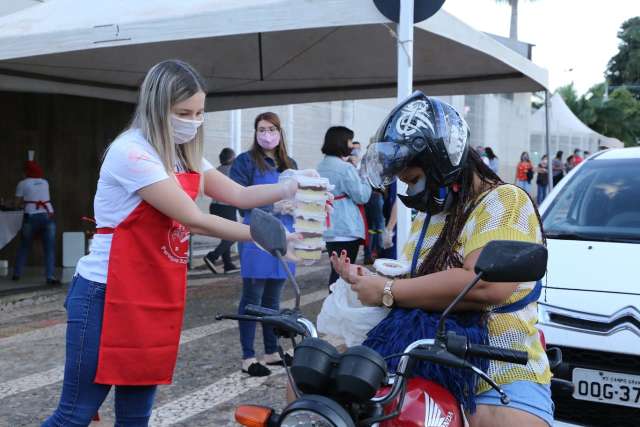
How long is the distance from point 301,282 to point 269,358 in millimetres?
4362

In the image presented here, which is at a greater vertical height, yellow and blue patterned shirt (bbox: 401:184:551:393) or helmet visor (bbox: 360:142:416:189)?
helmet visor (bbox: 360:142:416:189)

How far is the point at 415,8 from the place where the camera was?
18.8 feet

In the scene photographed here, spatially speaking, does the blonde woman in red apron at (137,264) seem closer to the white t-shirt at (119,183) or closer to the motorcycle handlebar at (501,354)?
the white t-shirt at (119,183)

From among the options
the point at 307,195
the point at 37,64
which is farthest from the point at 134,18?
→ the point at 307,195

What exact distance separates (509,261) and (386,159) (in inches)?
22.4

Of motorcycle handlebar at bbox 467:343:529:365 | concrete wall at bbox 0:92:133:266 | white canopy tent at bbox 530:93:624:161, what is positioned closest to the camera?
motorcycle handlebar at bbox 467:343:529:365

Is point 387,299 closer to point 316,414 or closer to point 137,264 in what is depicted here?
point 316,414

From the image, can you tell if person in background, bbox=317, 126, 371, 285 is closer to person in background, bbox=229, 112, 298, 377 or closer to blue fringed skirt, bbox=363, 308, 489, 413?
person in background, bbox=229, 112, 298, 377

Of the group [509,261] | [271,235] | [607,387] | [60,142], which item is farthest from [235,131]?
[509,261]

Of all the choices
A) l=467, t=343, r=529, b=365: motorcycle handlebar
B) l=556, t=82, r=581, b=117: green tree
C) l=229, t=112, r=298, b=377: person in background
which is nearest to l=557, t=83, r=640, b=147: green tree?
l=556, t=82, r=581, b=117: green tree

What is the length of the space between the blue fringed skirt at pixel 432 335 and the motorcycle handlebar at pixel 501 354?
0.23 metres

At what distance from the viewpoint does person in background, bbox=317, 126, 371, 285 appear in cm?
668

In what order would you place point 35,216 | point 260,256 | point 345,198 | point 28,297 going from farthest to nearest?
point 35,216 < point 28,297 < point 345,198 < point 260,256

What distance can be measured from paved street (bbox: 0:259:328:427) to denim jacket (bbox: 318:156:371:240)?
4.19 ft
